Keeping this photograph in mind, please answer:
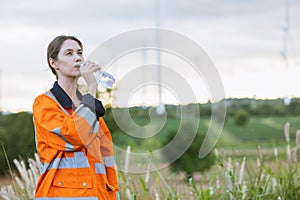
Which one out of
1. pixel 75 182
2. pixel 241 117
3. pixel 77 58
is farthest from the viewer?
pixel 241 117

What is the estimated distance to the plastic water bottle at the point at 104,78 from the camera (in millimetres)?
2637

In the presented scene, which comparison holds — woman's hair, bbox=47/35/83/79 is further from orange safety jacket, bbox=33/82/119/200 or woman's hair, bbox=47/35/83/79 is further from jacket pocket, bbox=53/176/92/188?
jacket pocket, bbox=53/176/92/188

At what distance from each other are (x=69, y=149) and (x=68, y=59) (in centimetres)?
45

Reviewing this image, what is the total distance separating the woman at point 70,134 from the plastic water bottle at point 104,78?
4 centimetres

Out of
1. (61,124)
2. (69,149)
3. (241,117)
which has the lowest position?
(241,117)

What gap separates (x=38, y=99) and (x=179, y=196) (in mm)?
1568

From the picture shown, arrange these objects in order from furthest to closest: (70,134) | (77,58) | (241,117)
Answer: (241,117) < (77,58) < (70,134)

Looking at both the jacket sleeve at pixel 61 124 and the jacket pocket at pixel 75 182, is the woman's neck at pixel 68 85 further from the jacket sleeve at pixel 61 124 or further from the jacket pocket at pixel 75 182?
the jacket pocket at pixel 75 182

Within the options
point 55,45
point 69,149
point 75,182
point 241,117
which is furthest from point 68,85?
point 241,117

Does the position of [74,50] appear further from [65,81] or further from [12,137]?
[12,137]

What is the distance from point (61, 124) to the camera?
2.60 m

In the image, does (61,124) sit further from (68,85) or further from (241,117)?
(241,117)

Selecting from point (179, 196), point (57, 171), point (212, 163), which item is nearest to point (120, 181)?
point (179, 196)

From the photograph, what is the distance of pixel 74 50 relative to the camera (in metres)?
2.79
